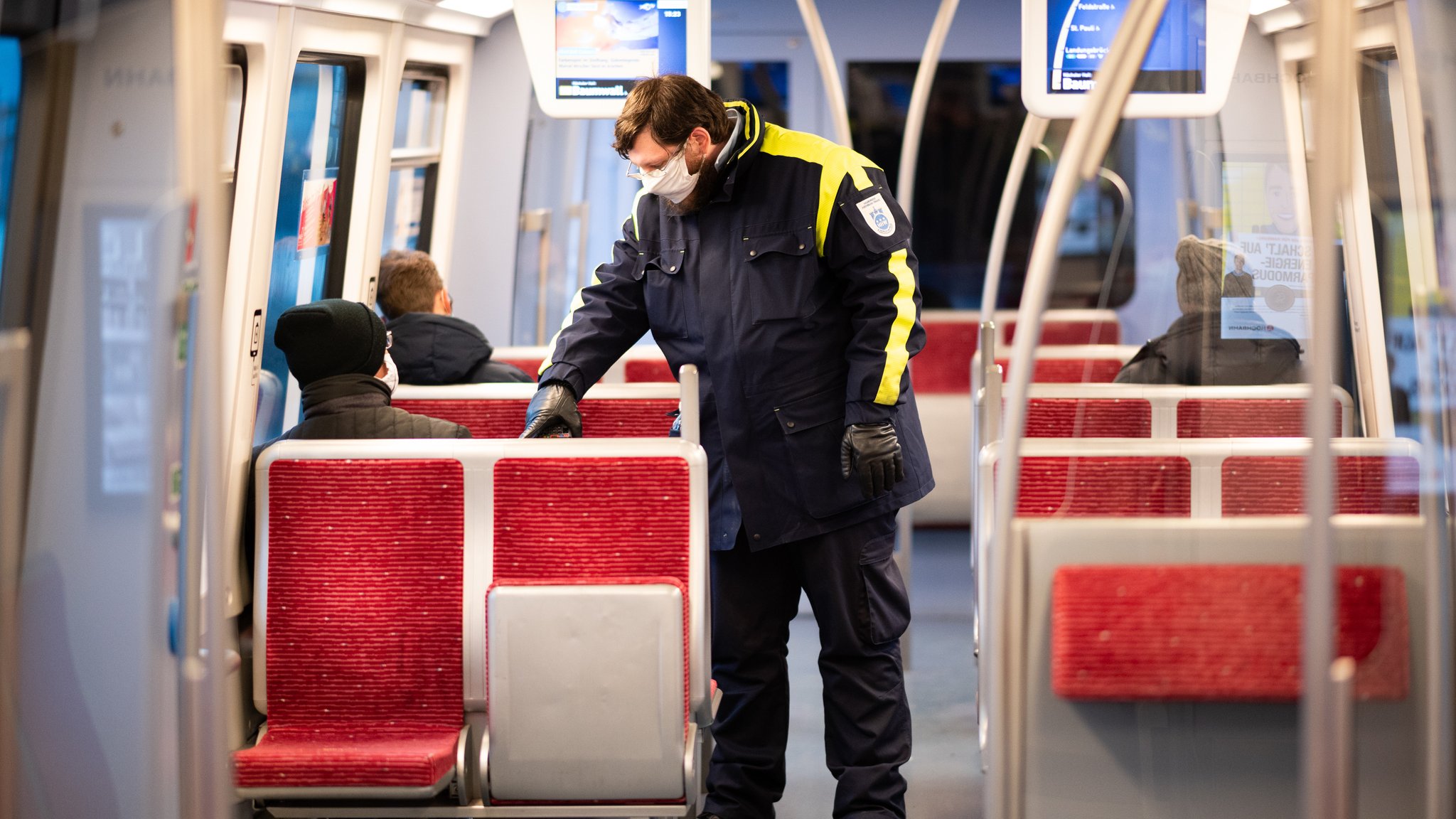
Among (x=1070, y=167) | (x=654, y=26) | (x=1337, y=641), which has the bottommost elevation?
(x=1337, y=641)

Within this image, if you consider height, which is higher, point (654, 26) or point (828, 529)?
A: point (654, 26)

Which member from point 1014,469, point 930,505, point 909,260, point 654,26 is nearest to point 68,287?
point 1014,469

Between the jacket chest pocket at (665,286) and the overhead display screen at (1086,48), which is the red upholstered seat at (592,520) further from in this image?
the overhead display screen at (1086,48)

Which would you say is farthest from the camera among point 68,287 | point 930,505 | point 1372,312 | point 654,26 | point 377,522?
point 930,505

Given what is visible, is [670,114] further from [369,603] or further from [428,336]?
[428,336]

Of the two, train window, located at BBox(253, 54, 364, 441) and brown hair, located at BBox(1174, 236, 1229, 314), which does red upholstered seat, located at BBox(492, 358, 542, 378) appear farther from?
brown hair, located at BBox(1174, 236, 1229, 314)

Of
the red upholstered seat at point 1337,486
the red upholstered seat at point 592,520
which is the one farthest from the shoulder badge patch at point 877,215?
the red upholstered seat at point 1337,486

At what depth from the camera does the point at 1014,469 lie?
2.24 metres

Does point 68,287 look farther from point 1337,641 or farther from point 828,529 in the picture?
point 1337,641

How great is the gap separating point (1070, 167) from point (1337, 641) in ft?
2.64

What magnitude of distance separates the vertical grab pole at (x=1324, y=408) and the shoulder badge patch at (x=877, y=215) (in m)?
1.18

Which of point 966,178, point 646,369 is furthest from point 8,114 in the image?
point 966,178

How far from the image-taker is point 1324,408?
192cm

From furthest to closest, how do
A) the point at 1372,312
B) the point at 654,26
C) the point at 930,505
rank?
the point at 930,505 < the point at 654,26 < the point at 1372,312
